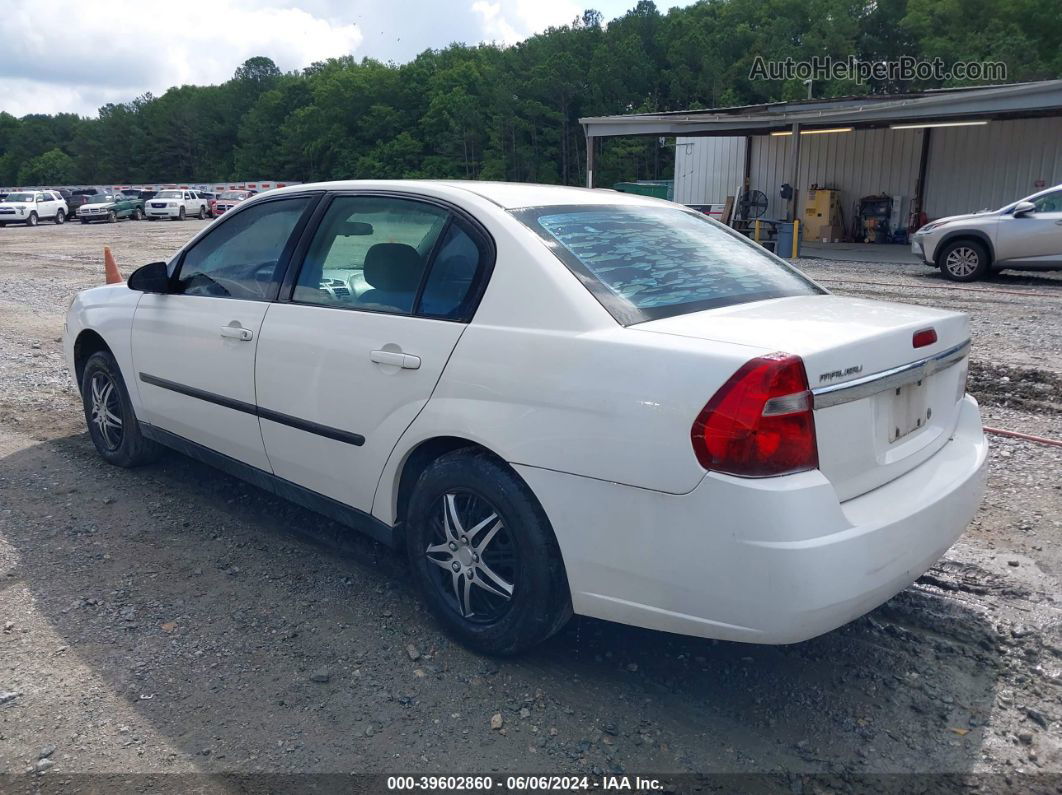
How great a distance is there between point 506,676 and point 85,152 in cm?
12415

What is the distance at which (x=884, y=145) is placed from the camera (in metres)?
25.9

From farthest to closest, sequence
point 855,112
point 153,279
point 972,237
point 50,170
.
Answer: point 50,170 < point 855,112 < point 972,237 < point 153,279

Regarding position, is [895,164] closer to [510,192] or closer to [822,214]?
[822,214]

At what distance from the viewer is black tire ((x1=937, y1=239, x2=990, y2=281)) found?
576 inches

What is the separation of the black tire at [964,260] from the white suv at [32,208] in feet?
129

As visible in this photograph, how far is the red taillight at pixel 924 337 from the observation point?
117 inches

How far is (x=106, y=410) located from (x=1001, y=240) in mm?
13726

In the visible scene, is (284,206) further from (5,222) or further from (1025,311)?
(5,222)

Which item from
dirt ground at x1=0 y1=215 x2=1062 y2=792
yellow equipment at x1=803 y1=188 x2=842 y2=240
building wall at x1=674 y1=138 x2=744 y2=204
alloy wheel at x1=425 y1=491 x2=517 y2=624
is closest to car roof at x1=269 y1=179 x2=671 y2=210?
alloy wheel at x1=425 y1=491 x2=517 y2=624

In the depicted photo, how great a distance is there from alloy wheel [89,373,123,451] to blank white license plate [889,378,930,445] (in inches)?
163

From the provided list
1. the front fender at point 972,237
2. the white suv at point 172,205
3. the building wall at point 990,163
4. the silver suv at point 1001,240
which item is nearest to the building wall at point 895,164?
the building wall at point 990,163

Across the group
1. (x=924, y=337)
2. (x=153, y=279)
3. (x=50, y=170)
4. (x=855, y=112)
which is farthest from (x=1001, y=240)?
(x=50, y=170)

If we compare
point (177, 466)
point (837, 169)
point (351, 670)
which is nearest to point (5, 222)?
point (837, 169)

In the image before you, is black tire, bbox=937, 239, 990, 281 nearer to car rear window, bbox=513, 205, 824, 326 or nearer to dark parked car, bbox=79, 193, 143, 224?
car rear window, bbox=513, 205, 824, 326
